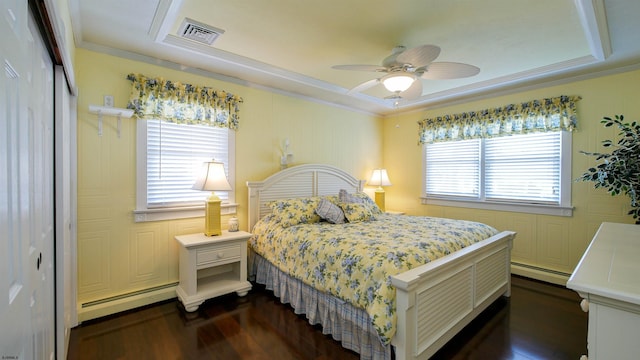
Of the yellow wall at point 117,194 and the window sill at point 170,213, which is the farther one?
the window sill at point 170,213

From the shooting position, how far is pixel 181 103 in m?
3.04

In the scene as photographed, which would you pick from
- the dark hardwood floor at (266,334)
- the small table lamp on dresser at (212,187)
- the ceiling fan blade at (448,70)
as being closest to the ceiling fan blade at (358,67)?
the ceiling fan blade at (448,70)

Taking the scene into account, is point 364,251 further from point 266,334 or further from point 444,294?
point 266,334

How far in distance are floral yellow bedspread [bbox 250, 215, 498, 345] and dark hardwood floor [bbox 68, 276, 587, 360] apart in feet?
1.46

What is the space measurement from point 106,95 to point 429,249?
10.5 ft

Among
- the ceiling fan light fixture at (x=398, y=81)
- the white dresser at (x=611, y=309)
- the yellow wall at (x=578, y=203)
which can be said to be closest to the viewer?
the white dresser at (x=611, y=309)

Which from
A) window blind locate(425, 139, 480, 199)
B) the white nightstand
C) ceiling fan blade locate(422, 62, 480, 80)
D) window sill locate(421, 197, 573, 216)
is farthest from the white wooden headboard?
ceiling fan blade locate(422, 62, 480, 80)

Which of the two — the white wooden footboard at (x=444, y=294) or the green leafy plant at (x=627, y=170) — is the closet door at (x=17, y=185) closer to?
the white wooden footboard at (x=444, y=294)

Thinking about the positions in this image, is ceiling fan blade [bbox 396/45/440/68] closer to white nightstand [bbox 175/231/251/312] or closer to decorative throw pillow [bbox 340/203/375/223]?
decorative throw pillow [bbox 340/203/375/223]

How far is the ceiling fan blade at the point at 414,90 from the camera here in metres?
2.70

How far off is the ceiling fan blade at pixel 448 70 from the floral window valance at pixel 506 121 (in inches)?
76.5

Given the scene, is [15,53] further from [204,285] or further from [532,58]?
[532,58]

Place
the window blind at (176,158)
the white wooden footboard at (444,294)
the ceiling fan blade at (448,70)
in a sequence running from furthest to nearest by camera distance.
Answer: the window blind at (176,158) → the ceiling fan blade at (448,70) → the white wooden footboard at (444,294)

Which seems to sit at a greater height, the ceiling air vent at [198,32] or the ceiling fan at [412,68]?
the ceiling air vent at [198,32]
